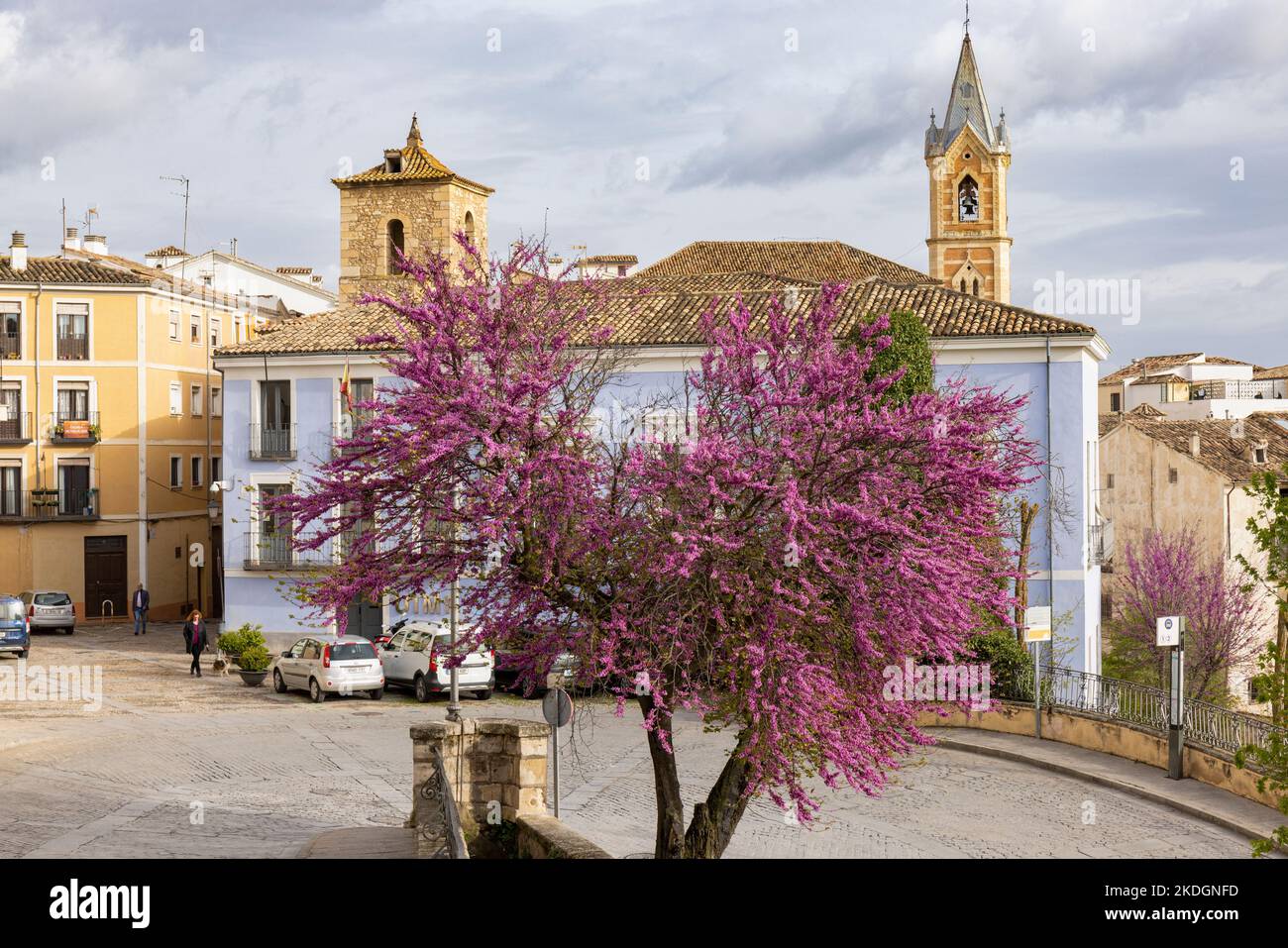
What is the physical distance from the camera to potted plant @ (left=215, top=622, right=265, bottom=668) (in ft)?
105

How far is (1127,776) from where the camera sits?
69.8 ft

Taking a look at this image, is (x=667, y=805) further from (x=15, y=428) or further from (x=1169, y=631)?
(x=15, y=428)

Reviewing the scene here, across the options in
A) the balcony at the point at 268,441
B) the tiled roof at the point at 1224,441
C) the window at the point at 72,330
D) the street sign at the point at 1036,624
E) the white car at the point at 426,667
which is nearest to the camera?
the street sign at the point at 1036,624

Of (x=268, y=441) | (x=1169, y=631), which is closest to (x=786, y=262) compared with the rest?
(x=268, y=441)

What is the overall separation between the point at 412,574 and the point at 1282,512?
7390mm

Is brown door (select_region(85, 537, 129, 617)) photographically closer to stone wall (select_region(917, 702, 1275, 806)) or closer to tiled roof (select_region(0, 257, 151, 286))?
tiled roof (select_region(0, 257, 151, 286))

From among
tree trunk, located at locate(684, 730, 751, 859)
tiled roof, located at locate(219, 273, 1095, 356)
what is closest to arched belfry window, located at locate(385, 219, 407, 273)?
tiled roof, located at locate(219, 273, 1095, 356)

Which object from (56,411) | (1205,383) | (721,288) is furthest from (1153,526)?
(56,411)

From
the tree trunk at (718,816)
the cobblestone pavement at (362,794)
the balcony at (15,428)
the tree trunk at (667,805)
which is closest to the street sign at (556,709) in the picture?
the cobblestone pavement at (362,794)

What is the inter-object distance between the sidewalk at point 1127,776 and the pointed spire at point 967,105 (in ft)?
196

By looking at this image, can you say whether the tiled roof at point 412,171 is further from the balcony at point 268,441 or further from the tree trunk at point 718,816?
the tree trunk at point 718,816

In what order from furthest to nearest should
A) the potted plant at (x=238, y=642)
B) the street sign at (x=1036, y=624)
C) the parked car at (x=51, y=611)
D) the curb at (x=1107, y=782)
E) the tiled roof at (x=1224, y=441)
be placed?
the tiled roof at (x=1224, y=441)
the parked car at (x=51, y=611)
the potted plant at (x=238, y=642)
the street sign at (x=1036, y=624)
the curb at (x=1107, y=782)

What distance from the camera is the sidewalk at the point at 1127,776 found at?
18.4 m
